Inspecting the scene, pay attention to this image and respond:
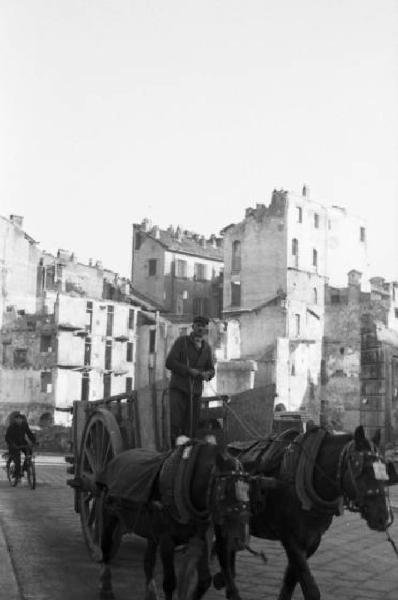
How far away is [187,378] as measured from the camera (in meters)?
8.81

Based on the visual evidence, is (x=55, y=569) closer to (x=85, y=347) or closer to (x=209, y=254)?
(x=85, y=347)

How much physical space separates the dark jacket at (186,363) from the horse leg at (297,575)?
2.35 meters

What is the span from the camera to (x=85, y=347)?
5253cm

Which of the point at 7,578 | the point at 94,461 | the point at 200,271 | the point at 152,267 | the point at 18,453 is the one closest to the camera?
the point at 7,578

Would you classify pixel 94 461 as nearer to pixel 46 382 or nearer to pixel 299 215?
pixel 46 382

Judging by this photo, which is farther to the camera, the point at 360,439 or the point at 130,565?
the point at 130,565

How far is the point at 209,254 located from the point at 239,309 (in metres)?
10.4

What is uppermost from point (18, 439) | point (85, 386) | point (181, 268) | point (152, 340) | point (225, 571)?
point (181, 268)

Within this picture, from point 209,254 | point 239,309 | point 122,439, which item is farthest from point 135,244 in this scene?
point 122,439

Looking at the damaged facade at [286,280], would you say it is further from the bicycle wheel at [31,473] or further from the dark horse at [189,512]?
the dark horse at [189,512]

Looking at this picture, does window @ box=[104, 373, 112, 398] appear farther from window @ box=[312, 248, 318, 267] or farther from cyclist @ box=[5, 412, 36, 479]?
cyclist @ box=[5, 412, 36, 479]

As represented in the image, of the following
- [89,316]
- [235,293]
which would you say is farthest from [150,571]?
[235,293]

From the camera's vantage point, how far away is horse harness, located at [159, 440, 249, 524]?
6.28 m

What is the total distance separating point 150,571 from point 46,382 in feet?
145
